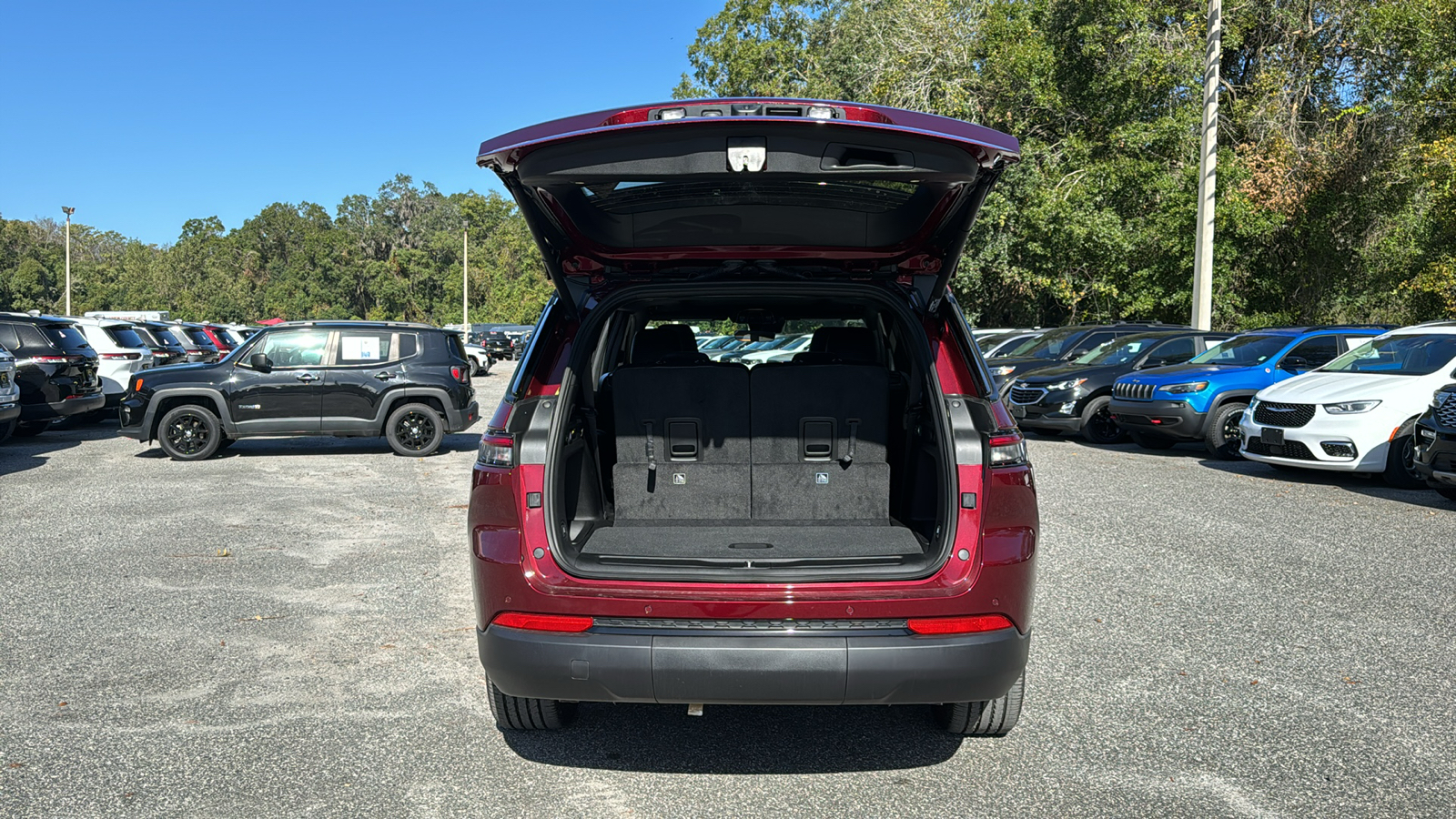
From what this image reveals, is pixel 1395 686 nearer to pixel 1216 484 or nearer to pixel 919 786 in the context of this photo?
pixel 919 786

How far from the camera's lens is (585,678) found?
3422 millimetres

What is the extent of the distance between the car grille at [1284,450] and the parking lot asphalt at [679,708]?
2371mm

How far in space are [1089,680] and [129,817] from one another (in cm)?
368

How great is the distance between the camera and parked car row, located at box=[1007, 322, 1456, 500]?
10.5 metres

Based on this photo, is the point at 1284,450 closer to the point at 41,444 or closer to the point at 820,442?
the point at 820,442

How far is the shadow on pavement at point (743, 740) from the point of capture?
3939 mm

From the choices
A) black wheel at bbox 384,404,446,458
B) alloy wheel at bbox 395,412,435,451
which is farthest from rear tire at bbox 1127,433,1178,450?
alloy wheel at bbox 395,412,435,451

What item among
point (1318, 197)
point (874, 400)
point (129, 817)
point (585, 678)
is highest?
point (1318, 197)

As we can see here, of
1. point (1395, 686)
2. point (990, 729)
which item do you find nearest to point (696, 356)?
point (990, 729)

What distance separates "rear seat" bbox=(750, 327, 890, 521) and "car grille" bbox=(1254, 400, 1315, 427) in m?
7.95

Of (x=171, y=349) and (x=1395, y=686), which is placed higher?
(x=171, y=349)

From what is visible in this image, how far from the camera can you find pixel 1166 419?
43.4 ft

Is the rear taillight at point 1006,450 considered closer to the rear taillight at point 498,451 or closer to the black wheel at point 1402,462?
the rear taillight at point 498,451

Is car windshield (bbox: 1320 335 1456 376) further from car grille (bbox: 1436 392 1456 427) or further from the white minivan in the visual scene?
car grille (bbox: 1436 392 1456 427)
